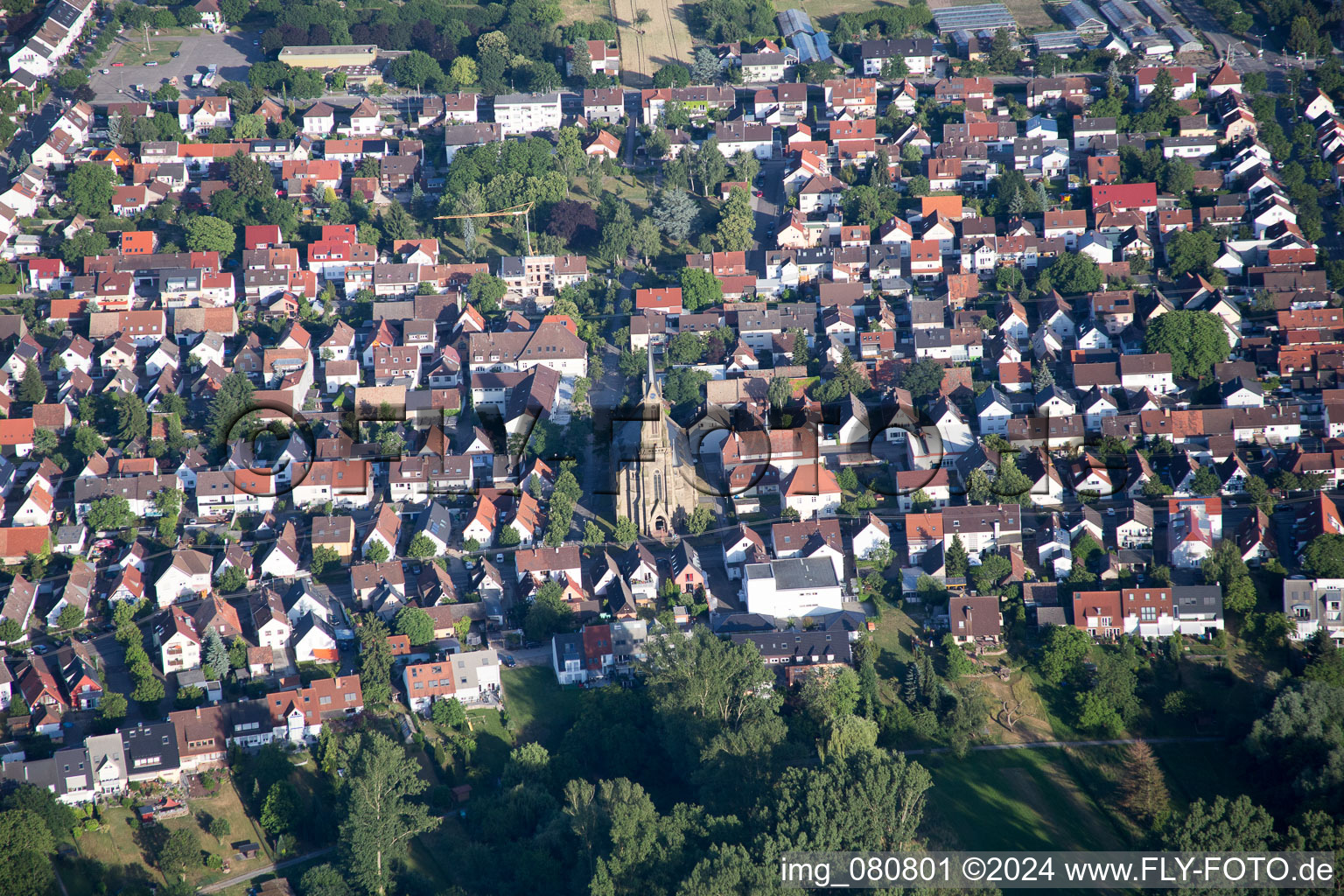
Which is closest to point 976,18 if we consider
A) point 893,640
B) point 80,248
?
point 80,248

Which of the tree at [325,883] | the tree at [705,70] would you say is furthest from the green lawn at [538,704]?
the tree at [705,70]

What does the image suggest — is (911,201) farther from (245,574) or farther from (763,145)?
(245,574)

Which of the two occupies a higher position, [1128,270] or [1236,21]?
[1236,21]

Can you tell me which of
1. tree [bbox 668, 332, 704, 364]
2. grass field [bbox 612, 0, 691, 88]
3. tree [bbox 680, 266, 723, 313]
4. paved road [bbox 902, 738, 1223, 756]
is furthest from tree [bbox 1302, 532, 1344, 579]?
grass field [bbox 612, 0, 691, 88]

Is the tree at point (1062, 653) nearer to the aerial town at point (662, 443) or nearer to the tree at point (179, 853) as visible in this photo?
the aerial town at point (662, 443)

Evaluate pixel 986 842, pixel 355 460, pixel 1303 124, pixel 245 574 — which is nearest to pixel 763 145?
pixel 1303 124

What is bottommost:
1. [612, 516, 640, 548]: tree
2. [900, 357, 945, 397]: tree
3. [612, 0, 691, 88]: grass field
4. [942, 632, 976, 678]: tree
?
[942, 632, 976, 678]: tree

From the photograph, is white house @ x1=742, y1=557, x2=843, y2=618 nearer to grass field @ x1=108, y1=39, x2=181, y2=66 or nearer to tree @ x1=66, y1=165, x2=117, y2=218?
tree @ x1=66, y1=165, x2=117, y2=218
